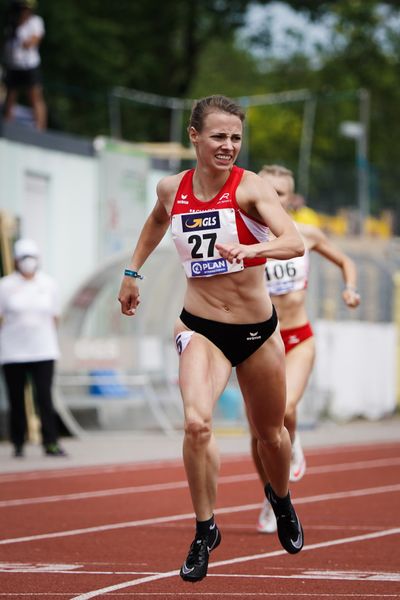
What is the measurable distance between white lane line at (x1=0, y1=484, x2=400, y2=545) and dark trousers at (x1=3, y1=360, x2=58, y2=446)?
154 inches

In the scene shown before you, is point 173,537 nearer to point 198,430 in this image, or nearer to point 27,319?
point 198,430

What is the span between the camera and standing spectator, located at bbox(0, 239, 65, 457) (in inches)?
639

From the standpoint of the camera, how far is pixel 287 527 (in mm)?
7938

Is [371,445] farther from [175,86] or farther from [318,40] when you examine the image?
[318,40]

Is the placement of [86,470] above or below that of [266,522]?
below

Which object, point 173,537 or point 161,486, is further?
point 161,486

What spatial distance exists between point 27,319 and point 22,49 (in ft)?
18.9

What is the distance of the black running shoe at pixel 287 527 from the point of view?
7902mm

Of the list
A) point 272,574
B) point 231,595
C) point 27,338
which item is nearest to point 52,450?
point 27,338

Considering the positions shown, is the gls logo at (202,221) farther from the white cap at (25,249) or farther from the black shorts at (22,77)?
the black shorts at (22,77)

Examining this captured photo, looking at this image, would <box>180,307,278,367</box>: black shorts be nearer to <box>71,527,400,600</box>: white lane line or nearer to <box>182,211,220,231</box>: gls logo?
<box>182,211,220,231</box>: gls logo

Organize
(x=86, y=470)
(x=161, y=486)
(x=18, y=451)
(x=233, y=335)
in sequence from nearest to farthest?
(x=233, y=335) < (x=161, y=486) < (x=86, y=470) < (x=18, y=451)

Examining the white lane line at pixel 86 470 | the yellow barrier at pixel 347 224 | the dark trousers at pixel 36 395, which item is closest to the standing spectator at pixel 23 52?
the dark trousers at pixel 36 395

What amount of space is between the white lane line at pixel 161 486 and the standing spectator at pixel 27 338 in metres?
2.49
